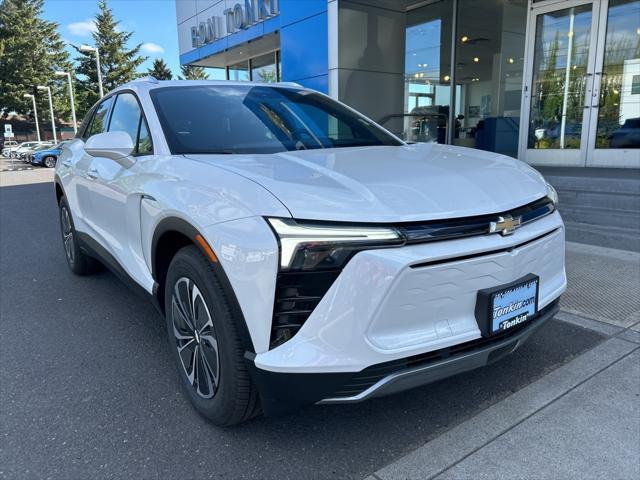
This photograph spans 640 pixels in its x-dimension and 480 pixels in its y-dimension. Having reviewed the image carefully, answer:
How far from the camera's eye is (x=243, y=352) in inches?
76.9

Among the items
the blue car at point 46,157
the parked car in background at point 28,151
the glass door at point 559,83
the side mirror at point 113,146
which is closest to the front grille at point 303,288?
the side mirror at point 113,146

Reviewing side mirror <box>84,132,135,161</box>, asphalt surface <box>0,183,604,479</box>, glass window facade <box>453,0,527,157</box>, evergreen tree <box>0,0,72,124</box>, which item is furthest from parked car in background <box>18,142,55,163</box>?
side mirror <box>84,132,135,161</box>

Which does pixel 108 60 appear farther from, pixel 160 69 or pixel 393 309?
pixel 393 309

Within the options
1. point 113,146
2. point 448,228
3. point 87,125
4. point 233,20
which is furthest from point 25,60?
point 448,228

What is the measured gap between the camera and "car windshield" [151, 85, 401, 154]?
9.16 feet

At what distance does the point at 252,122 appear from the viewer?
9.93 feet

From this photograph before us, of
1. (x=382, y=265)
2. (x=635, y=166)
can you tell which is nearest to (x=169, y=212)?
(x=382, y=265)

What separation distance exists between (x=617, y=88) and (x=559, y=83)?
0.97m

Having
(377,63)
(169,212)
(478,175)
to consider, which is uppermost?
(377,63)

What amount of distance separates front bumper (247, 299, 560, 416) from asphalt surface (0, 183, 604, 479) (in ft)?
1.23

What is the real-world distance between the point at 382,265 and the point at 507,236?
65 cm

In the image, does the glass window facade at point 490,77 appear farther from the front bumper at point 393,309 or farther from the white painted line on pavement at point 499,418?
the front bumper at point 393,309

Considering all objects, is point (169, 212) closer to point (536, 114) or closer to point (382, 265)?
point (382, 265)

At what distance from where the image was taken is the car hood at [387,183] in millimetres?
1862
